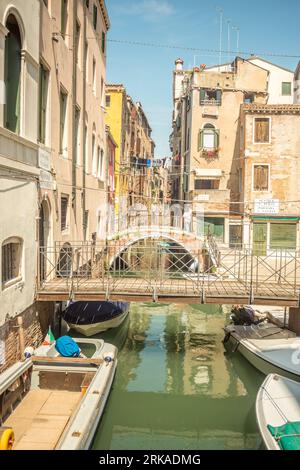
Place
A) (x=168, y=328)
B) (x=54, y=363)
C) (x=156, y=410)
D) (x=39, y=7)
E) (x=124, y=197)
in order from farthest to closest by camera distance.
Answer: (x=124, y=197)
(x=168, y=328)
(x=39, y=7)
(x=156, y=410)
(x=54, y=363)

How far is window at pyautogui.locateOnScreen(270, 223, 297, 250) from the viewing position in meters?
26.9

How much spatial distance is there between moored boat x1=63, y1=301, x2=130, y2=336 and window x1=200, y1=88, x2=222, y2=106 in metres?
19.2

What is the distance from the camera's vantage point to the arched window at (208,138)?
30562mm

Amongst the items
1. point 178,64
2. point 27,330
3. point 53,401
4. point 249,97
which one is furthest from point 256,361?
point 178,64

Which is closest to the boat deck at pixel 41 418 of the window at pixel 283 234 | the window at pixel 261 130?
the window at pixel 283 234

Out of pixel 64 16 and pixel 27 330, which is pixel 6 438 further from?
pixel 64 16

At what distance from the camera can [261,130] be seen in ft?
87.8

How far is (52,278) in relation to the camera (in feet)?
44.0

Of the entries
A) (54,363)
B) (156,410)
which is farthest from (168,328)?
(54,363)

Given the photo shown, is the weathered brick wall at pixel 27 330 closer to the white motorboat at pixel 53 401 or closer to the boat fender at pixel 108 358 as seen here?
the white motorboat at pixel 53 401

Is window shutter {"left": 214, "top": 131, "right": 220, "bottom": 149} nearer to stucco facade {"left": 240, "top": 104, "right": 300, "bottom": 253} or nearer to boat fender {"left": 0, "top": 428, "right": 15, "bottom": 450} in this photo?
stucco facade {"left": 240, "top": 104, "right": 300, "bottom": 253}

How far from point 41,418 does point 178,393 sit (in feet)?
13.9

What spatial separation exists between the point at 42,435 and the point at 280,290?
7953 mm

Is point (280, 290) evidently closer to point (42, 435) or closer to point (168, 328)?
point (168, 328)
